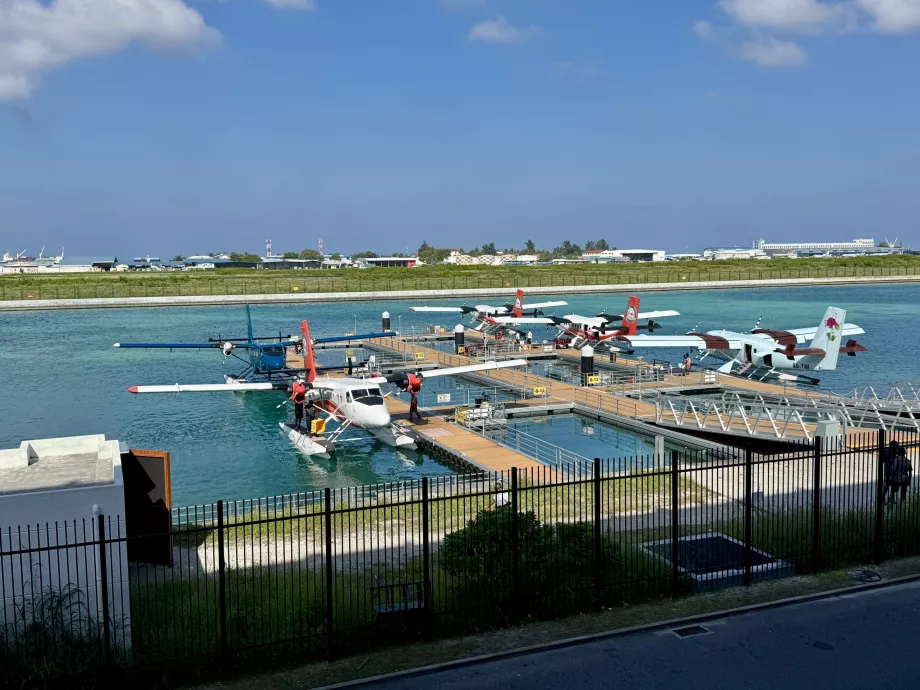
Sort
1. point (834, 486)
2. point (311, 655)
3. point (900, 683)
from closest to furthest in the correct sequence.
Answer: point (900, 683)
point (311, 655)
point (834, 486)

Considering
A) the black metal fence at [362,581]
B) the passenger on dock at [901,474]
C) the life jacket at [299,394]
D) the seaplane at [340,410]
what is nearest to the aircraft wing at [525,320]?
the seaplane at [340,410]

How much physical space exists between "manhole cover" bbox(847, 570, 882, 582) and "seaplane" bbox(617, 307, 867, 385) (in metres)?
27.0

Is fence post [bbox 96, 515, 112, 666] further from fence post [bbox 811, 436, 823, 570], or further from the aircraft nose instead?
the aircraft nose

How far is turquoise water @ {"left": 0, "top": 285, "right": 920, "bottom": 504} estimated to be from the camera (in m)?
29.9

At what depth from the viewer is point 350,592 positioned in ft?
42.5

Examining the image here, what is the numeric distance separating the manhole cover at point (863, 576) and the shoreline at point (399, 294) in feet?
312

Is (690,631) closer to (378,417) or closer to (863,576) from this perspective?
(863,576)

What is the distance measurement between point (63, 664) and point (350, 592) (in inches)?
155

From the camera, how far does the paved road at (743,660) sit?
10.7 metres

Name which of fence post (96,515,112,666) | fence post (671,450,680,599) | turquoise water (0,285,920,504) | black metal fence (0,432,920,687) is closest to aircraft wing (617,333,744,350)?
turquoise water (0,285,920,504)

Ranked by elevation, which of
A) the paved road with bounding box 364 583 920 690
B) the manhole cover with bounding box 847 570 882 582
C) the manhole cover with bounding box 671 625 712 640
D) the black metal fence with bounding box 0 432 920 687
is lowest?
the manhole cover with bounding box 847 570 882 582

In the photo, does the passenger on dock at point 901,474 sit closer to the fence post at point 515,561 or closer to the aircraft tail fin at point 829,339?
the fence post at point 515,561

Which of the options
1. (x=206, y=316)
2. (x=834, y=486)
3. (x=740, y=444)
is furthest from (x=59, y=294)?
(x=834, y=486)

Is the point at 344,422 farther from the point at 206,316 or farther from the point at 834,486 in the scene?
the point at 206,316
